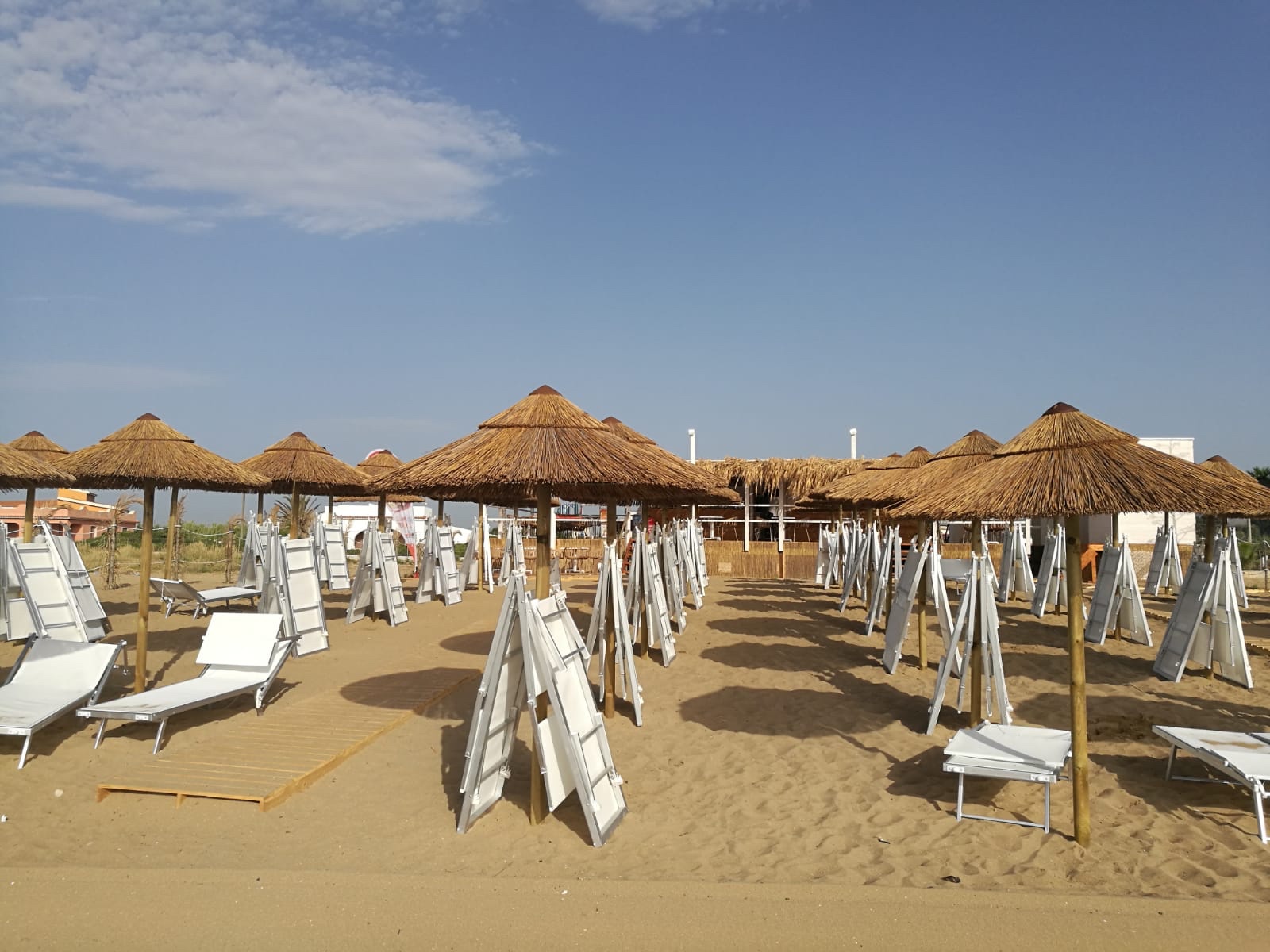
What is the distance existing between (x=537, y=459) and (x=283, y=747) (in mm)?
2791

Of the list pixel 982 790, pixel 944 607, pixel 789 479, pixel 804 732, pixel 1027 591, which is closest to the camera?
pixel 982 790

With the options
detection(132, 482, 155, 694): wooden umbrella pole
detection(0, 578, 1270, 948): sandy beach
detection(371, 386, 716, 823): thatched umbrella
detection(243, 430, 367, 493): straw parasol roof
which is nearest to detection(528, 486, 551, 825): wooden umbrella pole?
detection(371, 386, 716, 823): thatched umbrella

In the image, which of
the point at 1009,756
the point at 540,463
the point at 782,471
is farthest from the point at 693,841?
the point at 782,471

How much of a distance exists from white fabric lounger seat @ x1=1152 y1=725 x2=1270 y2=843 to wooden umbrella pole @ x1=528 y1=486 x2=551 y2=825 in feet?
12.4

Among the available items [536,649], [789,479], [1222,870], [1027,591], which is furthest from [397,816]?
[789,479]

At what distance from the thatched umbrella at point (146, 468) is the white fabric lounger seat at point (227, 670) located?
54 cm

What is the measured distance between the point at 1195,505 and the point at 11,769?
737 cm

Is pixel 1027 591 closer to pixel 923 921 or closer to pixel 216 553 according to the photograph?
pixel 923 921

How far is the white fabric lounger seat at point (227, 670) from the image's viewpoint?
20.8ft

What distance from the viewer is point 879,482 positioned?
39.4 feet

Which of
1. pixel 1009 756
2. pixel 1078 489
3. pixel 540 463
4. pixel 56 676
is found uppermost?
pixel 540 463

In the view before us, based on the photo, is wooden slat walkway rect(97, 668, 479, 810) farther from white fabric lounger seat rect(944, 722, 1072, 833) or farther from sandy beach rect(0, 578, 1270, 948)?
white fabric lounger seat rect(944, 722, 1072, 833)

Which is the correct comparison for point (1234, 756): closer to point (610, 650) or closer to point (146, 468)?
point (610, 650)

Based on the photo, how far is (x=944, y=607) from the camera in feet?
25.8
